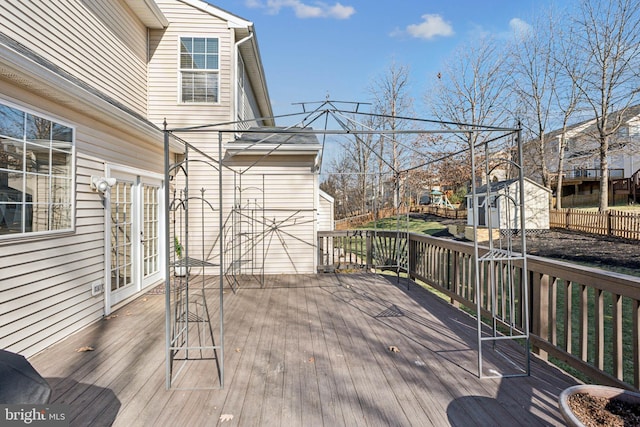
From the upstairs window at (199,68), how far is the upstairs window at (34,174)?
356 centimetres

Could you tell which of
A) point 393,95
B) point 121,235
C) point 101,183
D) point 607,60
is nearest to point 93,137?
point 101,183

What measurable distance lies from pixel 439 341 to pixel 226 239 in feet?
15.3

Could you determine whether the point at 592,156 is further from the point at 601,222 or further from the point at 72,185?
the point at 72,185

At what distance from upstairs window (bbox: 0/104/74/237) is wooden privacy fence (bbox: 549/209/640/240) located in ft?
45.9

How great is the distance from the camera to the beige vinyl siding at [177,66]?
6902 mm

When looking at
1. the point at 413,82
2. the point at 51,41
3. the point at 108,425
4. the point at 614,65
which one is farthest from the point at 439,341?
the point at 413,82

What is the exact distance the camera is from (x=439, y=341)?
11.4 ft

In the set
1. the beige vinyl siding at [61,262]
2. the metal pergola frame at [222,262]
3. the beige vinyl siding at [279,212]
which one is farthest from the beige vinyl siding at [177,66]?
the metal pergola frame at [222,262]

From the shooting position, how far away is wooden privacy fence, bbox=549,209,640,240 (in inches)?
410

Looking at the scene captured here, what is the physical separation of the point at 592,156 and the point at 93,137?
60.4ft

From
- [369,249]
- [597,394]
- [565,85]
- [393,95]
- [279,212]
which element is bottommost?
[597,394]

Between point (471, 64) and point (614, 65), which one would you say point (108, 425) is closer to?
point (614, 65)

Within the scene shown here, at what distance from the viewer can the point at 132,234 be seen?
5199 millimetres

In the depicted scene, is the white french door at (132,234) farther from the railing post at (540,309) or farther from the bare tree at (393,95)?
the bare tree at (393,95)
